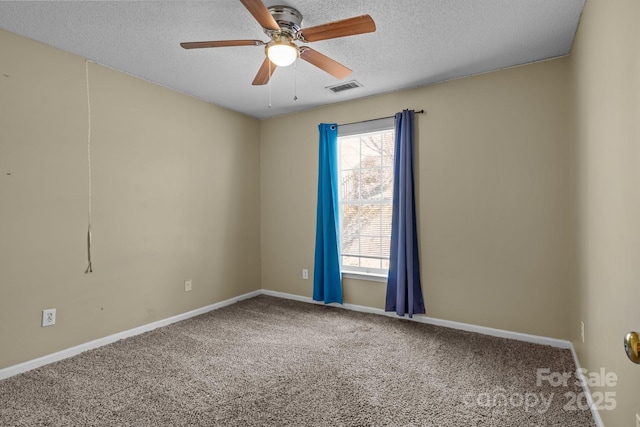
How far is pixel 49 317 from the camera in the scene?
8.29 feet

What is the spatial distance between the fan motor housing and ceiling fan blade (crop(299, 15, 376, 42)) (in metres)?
0.15

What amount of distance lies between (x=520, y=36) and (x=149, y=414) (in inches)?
136

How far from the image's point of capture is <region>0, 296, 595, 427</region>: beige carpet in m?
1.86

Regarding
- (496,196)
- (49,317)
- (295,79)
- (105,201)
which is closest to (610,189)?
(496,196)

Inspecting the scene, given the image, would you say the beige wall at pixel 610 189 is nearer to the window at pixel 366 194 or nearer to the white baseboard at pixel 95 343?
the window at pixel 366 194

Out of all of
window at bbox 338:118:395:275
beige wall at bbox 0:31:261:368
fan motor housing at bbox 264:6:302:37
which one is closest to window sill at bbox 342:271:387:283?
window at bbox 338:118:395:275

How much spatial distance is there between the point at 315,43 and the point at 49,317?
9.49ft

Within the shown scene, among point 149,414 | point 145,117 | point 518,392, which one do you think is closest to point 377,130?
point 145,117

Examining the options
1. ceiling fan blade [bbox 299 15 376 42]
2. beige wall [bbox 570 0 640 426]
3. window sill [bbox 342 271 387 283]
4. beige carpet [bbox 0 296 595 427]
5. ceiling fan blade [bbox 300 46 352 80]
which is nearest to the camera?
beige wall [bbox 570 0 640 426]

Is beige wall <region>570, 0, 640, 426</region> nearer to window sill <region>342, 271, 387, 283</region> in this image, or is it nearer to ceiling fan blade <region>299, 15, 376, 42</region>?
ceiling fan blade <region>299, 15, 376, 42</region>

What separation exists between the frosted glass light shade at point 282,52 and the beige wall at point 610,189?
1561mm

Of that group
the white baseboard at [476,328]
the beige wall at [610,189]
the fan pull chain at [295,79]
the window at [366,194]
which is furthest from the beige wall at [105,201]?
the beige wall at [610,189]

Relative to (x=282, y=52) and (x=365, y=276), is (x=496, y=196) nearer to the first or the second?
(x=365, y=276)

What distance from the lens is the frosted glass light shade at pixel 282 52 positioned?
6.65 feet
